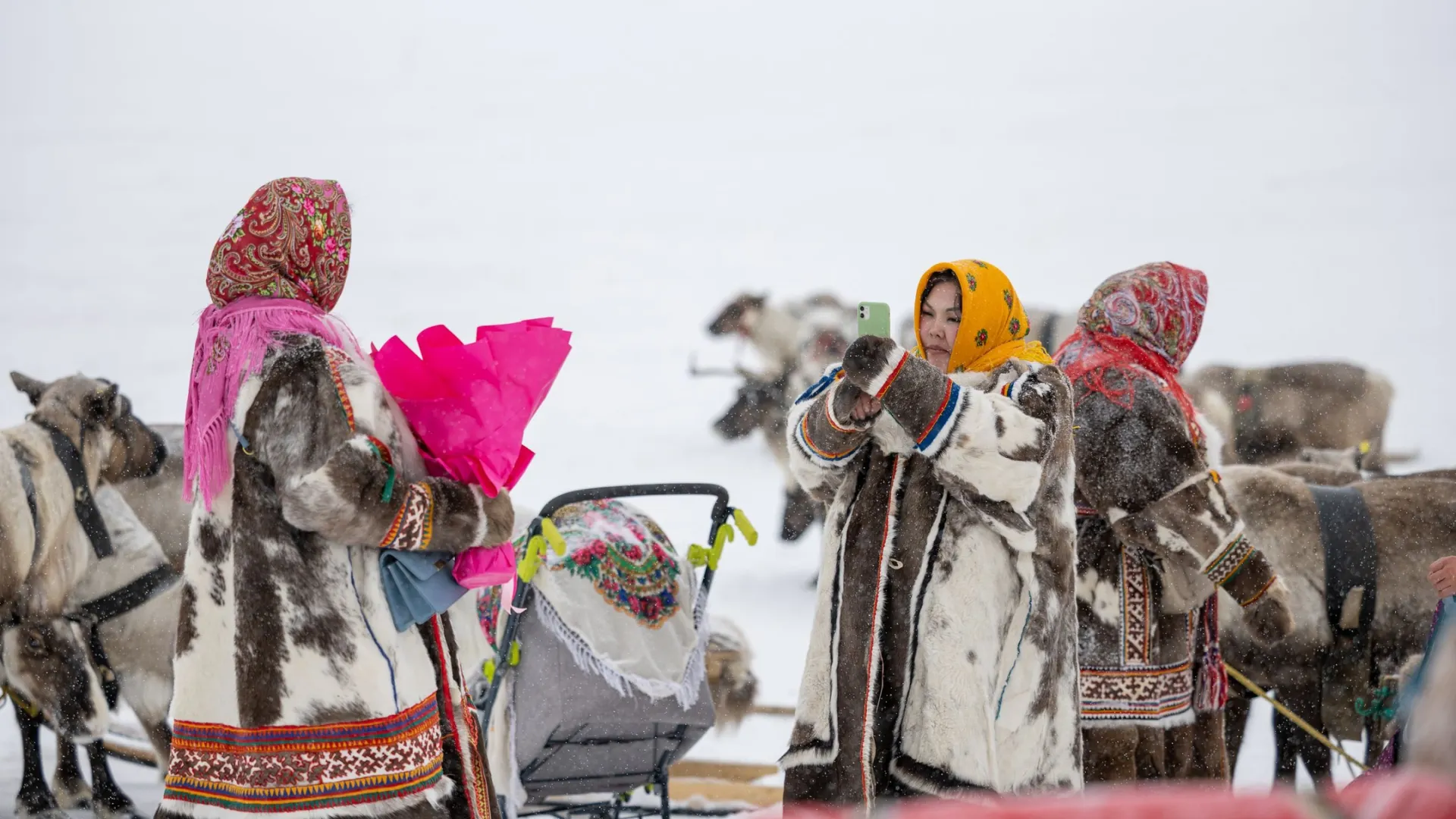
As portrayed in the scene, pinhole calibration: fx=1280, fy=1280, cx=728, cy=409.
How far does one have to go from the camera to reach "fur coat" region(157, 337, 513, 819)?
1914mm

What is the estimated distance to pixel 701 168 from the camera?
16.8m

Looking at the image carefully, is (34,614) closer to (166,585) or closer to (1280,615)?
(166,585)

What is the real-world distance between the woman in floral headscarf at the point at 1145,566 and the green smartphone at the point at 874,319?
0.73 meters

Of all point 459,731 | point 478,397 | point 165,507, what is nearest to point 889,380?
point 478,397

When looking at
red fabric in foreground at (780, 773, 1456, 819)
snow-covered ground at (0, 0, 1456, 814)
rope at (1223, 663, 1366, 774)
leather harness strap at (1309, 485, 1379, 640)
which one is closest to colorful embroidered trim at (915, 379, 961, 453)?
red fabric in foreground at (780, 773, 1456, 819)

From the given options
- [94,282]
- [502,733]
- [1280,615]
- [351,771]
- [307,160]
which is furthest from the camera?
[307,160]

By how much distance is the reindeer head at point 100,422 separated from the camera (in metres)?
3.82

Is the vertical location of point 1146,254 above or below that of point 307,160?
below

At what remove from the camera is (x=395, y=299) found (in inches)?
496

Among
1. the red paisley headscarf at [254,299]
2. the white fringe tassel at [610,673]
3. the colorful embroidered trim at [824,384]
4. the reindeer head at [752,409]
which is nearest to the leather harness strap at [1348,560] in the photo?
the white fringe tassel at [610,673]

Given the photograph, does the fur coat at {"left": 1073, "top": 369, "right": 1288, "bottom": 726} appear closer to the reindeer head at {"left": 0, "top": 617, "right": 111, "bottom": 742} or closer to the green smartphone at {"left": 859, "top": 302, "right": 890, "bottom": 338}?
the green smartphone at {"left": 859, "top": 302, "right": 890, "bottom": 338}

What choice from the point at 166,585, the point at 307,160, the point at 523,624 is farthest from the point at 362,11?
the point at 523,624

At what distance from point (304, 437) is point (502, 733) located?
4.85 feet

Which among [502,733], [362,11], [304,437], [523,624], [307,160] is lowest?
[502,733]
